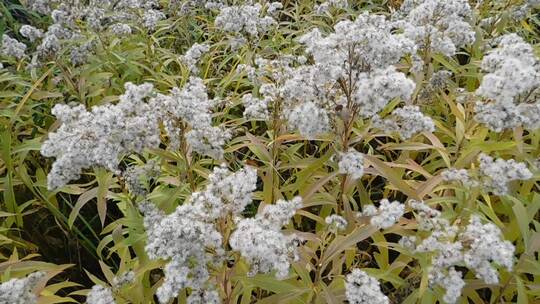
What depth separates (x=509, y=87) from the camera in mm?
2793

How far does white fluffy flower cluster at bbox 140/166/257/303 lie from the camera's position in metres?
2.39

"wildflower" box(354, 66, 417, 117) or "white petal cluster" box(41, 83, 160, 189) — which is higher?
"wildflower" box(354, 66, 417, 117)

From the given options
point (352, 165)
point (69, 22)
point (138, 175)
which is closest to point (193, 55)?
point (69, 22)

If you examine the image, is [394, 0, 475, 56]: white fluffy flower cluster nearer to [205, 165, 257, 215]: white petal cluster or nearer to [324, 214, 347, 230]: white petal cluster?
[324, 214, 347, 230]: white petal cluster

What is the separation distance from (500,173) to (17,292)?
2544mm

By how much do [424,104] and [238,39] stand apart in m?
2.03

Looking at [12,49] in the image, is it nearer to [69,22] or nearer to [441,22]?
[69,22]

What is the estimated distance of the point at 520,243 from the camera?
356cm

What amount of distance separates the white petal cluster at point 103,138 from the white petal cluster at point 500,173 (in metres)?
1.81

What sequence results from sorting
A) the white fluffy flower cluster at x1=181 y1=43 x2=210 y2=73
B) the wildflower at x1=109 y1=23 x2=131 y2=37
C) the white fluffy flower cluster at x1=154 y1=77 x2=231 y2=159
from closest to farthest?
the white fluffy flower cluster at x1=154 y1=77 x2=231 y2=159 < the white fluffy flower cluster at x1=181 y1=43 x2=210 y2=73 < the wildflower at x1=109 y1=23 x2=131 y2=37

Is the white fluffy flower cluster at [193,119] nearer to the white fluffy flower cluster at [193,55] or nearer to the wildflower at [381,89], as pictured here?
the wildflower at [381,89]

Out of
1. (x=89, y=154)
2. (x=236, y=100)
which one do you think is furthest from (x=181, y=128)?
(x=236, y=100)

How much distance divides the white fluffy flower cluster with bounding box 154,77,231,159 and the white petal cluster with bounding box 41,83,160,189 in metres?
0.12

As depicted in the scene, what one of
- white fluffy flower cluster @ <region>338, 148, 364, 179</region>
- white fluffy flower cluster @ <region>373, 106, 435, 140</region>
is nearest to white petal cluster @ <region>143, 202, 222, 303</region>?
white fluffy flower cluster @ <region>338, 148, 364, 179</region>
